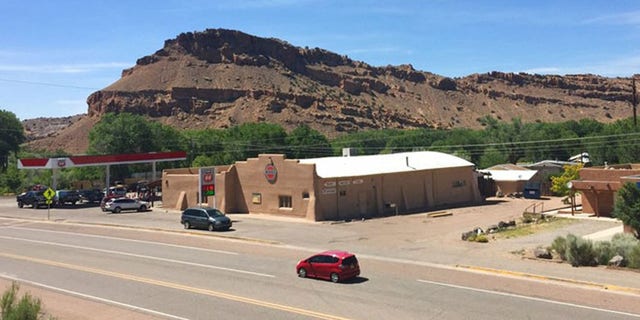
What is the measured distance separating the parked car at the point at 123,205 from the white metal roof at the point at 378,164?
596 inches

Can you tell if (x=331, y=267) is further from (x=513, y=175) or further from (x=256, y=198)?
(x=513, y=175)

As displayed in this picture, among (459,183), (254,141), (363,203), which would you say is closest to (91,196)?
(363,203)

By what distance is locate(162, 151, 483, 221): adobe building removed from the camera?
4231cm

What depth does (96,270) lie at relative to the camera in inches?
931

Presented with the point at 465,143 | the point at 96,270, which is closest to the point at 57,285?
the point at 96,270

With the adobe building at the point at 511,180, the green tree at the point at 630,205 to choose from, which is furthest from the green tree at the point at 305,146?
the green tree at the point at 630,205

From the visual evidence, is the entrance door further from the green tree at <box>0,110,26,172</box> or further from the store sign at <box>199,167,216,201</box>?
the green tree at <box>0,110,26,172</box>

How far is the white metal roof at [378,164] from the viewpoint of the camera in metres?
44.8

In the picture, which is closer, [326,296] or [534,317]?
[534,317]

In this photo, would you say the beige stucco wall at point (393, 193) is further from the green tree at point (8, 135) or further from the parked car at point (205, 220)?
the green tree at point (8, 135)

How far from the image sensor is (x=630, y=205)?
28.8 m

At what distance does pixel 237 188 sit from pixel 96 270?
23.5 meters

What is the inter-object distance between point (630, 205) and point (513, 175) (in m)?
34.0

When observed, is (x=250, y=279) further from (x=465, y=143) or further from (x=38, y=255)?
(x=465, y=143)
